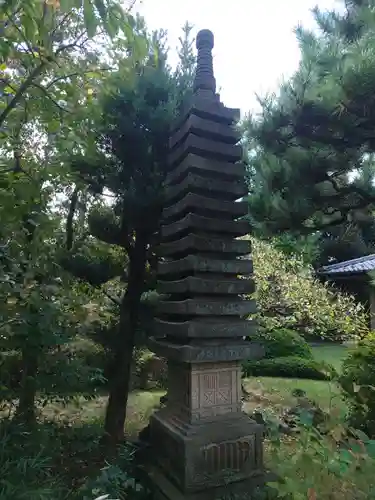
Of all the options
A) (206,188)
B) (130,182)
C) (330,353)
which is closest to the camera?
(206,188)

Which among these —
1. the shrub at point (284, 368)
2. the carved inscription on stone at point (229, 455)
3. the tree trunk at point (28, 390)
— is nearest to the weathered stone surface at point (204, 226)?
the tree trunk at point (28, 390)

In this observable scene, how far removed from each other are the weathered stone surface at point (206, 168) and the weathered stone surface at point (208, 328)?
1.52 metres

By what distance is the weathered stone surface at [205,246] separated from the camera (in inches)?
147

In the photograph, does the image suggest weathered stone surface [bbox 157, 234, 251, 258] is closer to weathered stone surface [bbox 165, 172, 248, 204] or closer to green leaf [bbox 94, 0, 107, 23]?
weathered stone surface [bbox 165, 172, 248, 204]

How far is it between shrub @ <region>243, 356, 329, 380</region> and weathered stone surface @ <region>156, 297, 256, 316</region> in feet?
19.4

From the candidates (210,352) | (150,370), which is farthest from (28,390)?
(150,370)

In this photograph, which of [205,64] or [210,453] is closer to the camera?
[210,453]

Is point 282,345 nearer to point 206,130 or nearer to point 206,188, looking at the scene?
point 206,188

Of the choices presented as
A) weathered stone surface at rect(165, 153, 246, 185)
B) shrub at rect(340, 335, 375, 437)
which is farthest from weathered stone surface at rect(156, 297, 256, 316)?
shrub at rect(340, 335, 375, 437)

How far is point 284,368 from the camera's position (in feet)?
30.9

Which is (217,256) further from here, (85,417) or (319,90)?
(85,417)

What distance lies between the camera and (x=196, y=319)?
371cm

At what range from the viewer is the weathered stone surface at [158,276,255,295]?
3.64 meters

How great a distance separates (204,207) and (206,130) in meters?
0.84
